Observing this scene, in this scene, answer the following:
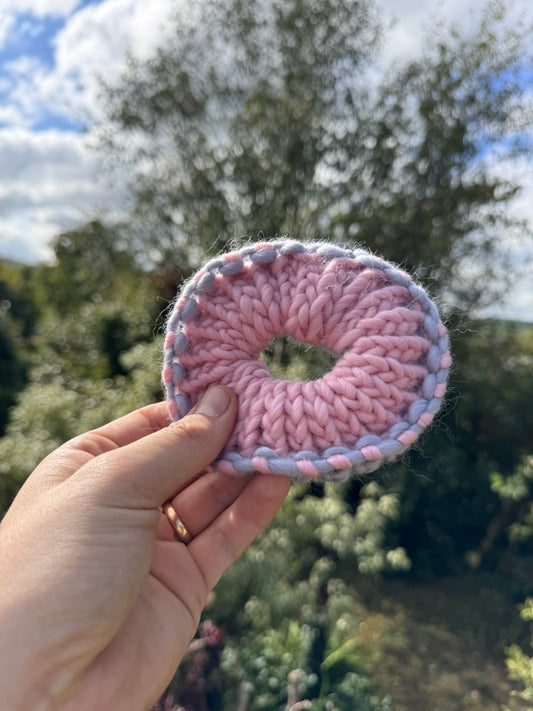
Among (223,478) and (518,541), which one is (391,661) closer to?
(518,541)

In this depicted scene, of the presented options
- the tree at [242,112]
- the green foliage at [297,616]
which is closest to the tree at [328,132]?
the tree at [242,112]

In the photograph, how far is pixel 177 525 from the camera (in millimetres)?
1372

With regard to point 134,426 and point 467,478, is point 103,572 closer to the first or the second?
point 134,426

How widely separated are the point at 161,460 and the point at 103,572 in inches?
10.0

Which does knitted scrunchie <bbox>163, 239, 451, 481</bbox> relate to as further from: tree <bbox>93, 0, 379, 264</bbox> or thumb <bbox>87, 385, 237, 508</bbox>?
tree <bbox>93, 0, 379, 264</bbox>

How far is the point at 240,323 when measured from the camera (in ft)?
3.91

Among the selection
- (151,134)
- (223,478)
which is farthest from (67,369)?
(223,478)

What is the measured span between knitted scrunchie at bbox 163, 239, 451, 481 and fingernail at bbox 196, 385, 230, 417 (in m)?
0.04

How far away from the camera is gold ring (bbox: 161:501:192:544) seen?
1.37m

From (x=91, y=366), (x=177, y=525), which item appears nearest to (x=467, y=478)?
(x=177, y=525)

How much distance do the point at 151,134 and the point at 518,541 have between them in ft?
19.4

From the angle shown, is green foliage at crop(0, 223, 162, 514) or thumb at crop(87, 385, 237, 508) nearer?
thumb at crop(87, 385, 237, 508)

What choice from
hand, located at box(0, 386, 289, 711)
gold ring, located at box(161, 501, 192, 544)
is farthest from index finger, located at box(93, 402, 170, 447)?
gold ring, located at box(161, 501, 192, 544)

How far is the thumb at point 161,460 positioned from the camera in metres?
1.01
